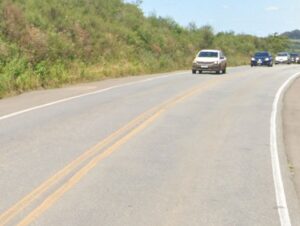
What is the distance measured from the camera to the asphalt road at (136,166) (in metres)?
7.02

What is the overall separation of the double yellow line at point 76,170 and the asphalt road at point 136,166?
0.05ft

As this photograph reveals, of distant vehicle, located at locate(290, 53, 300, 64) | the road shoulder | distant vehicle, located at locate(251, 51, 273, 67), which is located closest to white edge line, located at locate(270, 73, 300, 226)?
the road shoulder

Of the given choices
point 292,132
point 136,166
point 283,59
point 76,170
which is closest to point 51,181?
point 76,170

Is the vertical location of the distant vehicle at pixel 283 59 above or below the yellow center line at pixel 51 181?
below

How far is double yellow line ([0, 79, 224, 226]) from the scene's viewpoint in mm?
6904

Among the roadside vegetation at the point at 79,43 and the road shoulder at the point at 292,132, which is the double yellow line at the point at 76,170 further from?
the roadside vegetation at the point at 79,43

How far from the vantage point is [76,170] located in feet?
29.9

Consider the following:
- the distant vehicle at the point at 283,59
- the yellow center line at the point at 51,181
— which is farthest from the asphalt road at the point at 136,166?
the distant vehicle at the point at 283,59

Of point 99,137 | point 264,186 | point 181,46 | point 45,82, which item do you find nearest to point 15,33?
point 45,82

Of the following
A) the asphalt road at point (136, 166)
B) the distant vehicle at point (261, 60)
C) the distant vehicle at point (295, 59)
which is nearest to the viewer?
the asphalt road at point (136, 166)

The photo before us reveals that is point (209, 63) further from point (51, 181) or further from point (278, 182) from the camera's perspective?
point (51, 181)

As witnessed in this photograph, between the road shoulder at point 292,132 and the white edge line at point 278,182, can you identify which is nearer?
the white edge line at point 278,182

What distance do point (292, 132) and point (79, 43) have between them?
79.5 ft

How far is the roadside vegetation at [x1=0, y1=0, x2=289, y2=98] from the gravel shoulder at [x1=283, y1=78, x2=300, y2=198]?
947 cm
